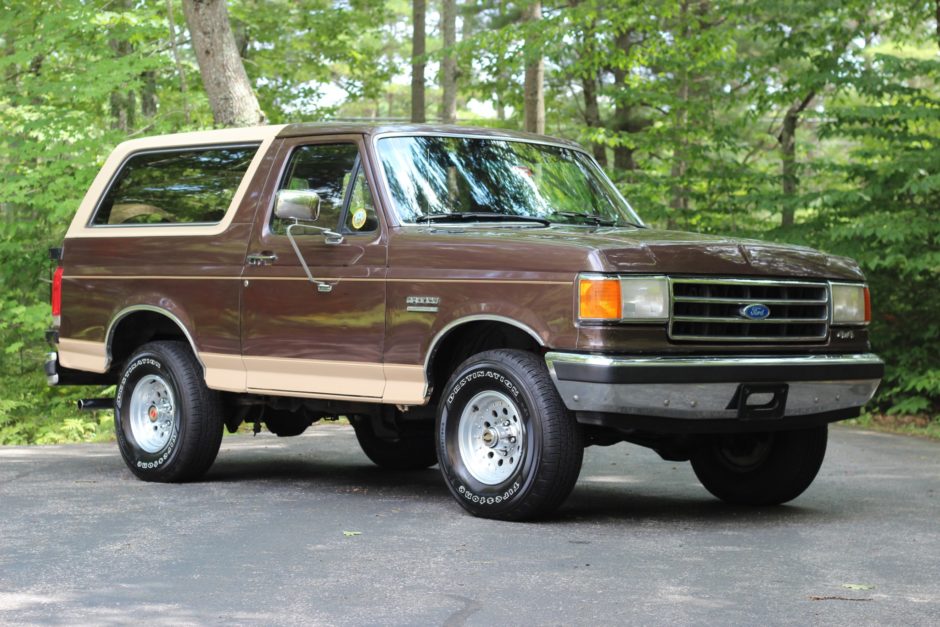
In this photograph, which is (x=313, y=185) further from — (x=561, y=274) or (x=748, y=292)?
(x=748, y=292)

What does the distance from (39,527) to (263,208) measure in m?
2.51

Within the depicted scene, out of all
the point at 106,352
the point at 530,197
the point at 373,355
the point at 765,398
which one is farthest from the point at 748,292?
the point at 106,352

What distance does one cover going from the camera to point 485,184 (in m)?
7.89

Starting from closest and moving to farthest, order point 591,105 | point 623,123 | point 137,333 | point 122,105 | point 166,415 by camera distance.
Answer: point 166,415 < point 137,333 < point 122,105 < point 623,123 < point 591,105

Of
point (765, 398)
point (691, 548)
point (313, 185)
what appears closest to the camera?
point (691, 548)

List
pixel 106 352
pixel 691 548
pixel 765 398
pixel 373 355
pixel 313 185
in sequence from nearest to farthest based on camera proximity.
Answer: pixel 691 548, pixel 765 398, pixel 373 355, pixel 313 185, pixel 106 352

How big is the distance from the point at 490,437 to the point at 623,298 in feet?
3.74

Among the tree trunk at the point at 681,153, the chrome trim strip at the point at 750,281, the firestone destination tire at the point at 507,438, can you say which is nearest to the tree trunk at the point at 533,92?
the tree trunk at the point at 681,153

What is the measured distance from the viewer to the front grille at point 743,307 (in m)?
6.68

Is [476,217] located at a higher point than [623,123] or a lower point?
lower

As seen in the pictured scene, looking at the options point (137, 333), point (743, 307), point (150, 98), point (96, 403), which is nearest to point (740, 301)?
point (743, 307)

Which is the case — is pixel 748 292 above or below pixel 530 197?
below

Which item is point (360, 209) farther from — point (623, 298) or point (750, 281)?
point (750, 281)

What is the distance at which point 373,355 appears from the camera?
7605 mm
